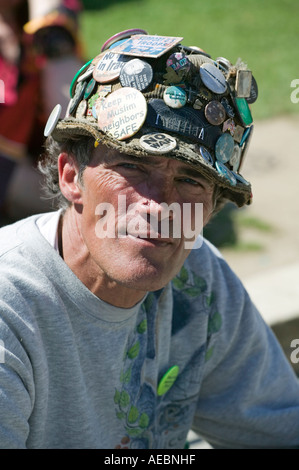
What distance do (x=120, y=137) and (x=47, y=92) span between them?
9.34 feet

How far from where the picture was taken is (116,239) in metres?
1.79

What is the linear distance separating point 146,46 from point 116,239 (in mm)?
521

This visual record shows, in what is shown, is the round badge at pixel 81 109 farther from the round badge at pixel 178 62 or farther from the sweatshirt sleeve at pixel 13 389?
the sweatshirt sleeve at pixel 13 389

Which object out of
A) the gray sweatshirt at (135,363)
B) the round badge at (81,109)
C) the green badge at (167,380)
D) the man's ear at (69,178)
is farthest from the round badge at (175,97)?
the green badge at (167,380)

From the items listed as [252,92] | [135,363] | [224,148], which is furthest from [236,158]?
[135,363]

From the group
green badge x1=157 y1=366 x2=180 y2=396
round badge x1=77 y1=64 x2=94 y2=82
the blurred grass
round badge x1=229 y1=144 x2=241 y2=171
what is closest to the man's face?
round badge x1=229 y1=144 x2=241 y2=171

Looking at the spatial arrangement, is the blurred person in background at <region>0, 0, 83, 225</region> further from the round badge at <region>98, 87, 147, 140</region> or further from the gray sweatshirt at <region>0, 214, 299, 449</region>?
the round badge at <region>98, 87, 147, 140</region>

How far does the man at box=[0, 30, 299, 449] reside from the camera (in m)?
1.74

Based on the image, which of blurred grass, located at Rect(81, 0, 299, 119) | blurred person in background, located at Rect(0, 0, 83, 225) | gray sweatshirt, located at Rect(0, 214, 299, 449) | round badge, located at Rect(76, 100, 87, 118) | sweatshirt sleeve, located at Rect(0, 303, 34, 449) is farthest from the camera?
blurred grass, located at Rect(81, 0, 299, 119)

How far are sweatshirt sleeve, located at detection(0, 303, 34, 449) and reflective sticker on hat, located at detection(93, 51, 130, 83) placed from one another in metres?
0.66

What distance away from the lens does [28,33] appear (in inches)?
172

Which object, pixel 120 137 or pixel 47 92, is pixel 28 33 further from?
pixel 120 137

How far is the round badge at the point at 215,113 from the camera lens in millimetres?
1799
